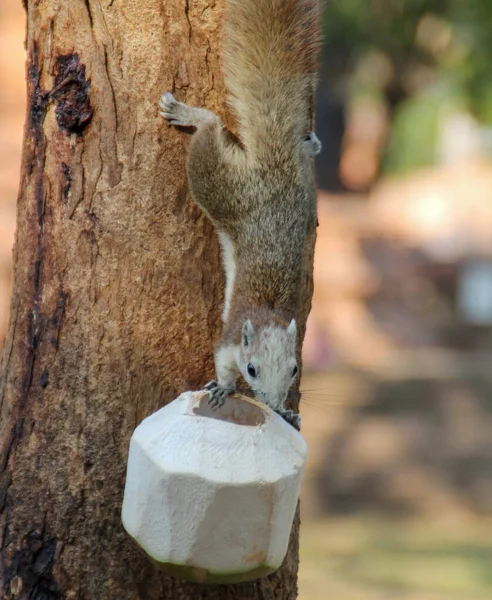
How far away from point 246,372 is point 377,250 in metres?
9.99

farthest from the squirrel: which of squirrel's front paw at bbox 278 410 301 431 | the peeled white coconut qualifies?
the peeled white coconut

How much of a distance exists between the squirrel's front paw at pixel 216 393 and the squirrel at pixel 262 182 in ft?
0.31

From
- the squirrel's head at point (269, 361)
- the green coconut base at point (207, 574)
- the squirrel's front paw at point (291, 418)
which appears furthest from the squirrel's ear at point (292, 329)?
the green coconut base at point (207, 574)

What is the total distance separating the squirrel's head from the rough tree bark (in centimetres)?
16

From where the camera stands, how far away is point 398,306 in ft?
40.3

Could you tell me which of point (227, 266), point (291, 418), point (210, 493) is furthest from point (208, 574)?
point (227, 266)

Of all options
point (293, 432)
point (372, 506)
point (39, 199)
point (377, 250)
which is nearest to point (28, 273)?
point (39, 199)

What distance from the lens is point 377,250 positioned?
41.3 feet

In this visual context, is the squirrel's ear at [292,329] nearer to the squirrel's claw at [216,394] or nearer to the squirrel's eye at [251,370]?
the squirrel's eye at [251,370]

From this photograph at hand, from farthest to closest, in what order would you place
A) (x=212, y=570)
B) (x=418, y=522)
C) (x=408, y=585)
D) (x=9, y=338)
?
1. (x=418, y=522)
2. (x=408, y=585)
3. (x=9, y=338)
4. (x=212, y=570)

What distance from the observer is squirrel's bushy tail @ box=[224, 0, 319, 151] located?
2.69m

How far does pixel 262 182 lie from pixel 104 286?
52 cm

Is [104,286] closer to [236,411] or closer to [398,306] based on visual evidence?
[236,411]

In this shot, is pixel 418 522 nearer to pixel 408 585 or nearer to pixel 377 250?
pixel 408 585
